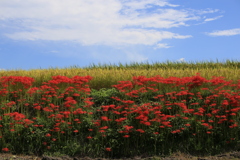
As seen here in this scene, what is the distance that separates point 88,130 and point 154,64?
8869mm

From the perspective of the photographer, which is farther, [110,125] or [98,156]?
[110,125]

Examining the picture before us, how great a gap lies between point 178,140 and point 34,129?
12.5 feet

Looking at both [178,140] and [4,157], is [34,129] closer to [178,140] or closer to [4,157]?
[4,157]

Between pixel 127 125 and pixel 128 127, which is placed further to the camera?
pixel 127 125

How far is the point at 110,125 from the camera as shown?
23.3 ft

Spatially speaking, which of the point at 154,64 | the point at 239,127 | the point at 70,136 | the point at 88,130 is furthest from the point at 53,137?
the point at 154,64

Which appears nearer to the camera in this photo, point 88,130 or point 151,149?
point 151,149

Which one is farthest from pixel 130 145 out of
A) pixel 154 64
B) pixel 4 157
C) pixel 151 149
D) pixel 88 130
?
pixel 154 64

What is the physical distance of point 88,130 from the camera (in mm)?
7172

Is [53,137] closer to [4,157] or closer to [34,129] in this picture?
[34,129]

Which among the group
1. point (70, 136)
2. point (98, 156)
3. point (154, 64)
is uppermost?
point (154, 64)

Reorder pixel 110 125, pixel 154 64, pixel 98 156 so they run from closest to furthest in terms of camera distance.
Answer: pixel 98 156
pixel 110 125
pixel 154 64

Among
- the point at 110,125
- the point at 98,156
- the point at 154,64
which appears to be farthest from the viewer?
the point at 154,64

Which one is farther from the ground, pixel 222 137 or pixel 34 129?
pixel 34 129
